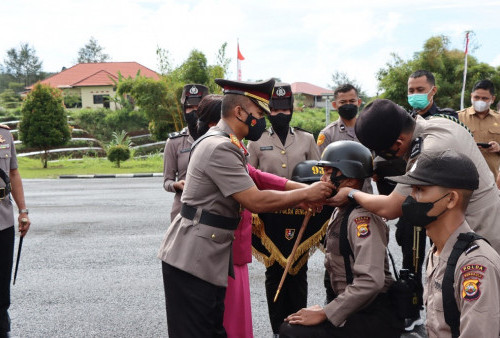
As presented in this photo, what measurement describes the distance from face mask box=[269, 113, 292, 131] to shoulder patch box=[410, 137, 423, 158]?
1.88m

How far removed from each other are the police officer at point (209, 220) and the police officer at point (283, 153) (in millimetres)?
1250

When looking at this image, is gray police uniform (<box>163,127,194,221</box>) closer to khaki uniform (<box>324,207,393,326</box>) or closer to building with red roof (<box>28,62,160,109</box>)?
khaki uniform (<box>324,207,393,326</box>)

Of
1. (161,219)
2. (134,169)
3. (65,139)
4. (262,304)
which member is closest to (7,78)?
(65,139)

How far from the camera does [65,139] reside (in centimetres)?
2609

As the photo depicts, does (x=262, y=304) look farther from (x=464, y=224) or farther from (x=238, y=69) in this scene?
(x=238, y=69)

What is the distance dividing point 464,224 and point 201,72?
27.2 metres

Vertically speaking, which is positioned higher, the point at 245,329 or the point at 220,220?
the point at 220,220

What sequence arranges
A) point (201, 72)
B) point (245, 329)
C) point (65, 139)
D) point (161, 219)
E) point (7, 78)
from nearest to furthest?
point (245, 329) < point (161, 219) < point (65, 139) < point (201, 72) < point (7, 78)

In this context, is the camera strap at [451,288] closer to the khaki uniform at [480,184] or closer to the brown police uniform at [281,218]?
the khaki uniform at [480,184]

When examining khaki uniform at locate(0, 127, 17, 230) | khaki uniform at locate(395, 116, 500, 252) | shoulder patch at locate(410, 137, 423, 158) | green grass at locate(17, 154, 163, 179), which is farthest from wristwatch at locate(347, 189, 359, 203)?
green grass at locate(17, 154, 163, 179)

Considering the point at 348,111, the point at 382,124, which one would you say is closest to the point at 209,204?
the point at 382,124

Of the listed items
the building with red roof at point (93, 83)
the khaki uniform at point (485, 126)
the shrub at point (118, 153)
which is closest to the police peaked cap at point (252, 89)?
the khaki uniform at point (485, 126)

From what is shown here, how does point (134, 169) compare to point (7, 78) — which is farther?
point (7, 78)

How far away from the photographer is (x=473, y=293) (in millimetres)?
1778
